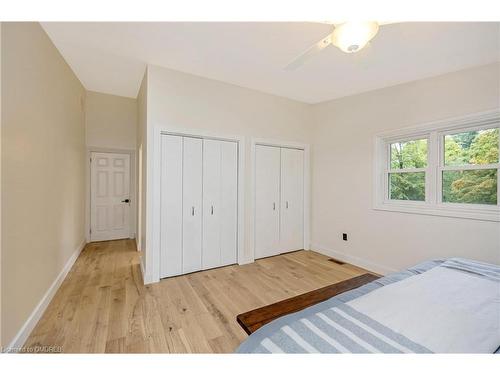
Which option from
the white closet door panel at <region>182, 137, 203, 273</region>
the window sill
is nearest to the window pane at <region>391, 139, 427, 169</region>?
the window sill

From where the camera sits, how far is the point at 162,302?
2135mm

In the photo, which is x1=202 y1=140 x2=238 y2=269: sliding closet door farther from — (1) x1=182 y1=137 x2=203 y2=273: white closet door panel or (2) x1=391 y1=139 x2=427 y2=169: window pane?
(2) x1=391 y1=139 x2=427 y2=169: window pane

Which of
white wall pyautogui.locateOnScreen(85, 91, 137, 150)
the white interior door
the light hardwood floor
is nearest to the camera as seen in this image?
the light hardwood floor

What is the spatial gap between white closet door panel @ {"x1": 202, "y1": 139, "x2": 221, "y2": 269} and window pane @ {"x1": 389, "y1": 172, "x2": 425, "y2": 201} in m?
2.40

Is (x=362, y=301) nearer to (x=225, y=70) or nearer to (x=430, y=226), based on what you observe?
(x=430, y=226)

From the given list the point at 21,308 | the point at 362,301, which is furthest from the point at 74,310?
the point at 362,301

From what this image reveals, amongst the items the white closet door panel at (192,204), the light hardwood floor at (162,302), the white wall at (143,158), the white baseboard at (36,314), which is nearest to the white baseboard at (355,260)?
the light hardwood floor at (162,302)

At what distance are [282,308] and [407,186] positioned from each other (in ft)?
8.28

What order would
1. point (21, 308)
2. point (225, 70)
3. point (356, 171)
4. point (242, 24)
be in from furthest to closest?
1. point (356, 171)
2. point (225, 70)
3. point (242, 24)
4. point (21, 308)

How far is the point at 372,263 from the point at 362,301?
2.25 meters

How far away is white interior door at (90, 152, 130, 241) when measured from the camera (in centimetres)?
405

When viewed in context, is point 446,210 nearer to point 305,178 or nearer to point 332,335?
point 305,178

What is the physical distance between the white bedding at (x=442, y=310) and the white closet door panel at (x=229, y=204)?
6.94 feet
